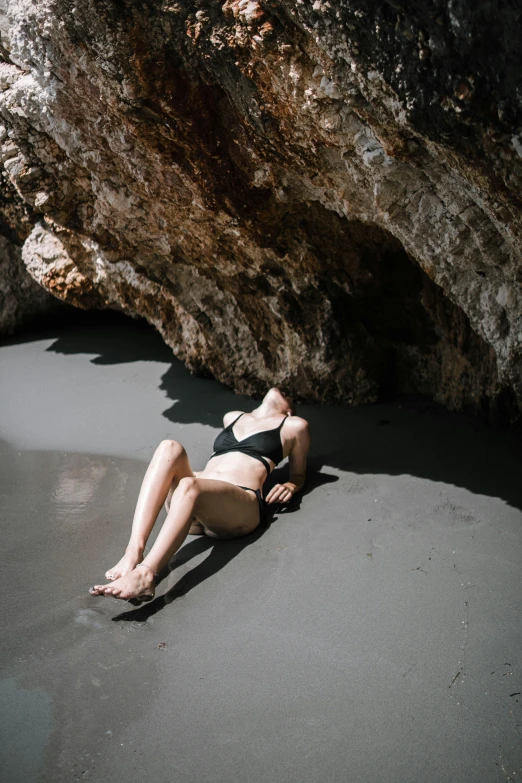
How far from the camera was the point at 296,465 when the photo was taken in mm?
3785

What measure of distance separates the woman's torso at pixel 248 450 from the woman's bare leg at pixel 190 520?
0.20 meters

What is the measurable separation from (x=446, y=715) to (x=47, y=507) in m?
2.67

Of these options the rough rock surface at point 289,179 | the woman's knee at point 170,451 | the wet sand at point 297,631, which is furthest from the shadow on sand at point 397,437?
the woman's knee at point 170,451

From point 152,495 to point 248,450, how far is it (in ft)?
2.73

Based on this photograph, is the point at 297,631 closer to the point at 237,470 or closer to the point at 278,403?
the point at 237,470

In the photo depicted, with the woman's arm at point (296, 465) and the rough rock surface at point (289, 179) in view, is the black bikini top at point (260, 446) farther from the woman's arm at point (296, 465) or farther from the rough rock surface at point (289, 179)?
the rough rock surface at point (289, 179)

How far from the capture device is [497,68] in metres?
2.12

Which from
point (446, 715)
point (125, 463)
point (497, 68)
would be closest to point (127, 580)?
point (446, 715)

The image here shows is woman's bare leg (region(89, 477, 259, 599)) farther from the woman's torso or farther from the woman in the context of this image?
the woman's torso

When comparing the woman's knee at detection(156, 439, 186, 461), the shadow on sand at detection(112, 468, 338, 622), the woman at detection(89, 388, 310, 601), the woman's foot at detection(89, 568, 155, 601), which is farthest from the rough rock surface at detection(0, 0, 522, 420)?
the woman's foot at detection(89, 568, 155, 601)

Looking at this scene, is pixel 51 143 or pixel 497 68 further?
pixel 51 143

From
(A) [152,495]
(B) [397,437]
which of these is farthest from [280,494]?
(B) [397,437]

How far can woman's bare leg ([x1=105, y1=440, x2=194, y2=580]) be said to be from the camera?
284 centimetres

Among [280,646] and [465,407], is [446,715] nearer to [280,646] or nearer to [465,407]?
[280,646]
